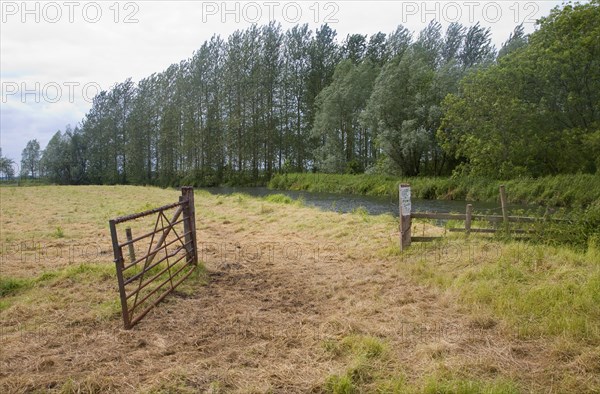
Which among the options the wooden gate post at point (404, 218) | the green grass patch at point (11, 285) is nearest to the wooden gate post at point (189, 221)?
the green grass patch at point (11, 285)

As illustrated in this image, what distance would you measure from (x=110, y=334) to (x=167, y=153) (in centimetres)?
5756

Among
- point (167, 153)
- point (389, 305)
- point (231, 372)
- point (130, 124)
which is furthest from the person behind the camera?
point (130, 124)

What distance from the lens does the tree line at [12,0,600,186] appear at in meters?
24.5

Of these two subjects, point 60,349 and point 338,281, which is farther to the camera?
point 338,281

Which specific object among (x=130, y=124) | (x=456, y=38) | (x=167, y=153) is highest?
(x=456, y=38)

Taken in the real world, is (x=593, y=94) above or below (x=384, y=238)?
above

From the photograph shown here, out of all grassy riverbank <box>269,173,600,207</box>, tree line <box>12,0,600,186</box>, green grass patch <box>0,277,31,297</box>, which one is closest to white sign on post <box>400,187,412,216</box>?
green grass patch <box>0,277,31,297</box>

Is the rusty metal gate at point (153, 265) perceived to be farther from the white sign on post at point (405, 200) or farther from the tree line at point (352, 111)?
the tree line at point (352, 111)

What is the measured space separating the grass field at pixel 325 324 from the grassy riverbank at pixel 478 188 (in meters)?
8.25

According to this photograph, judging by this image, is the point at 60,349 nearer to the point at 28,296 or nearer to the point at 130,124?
the point at 28,296

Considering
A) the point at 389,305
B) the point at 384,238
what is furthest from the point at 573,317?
the point at 384,238

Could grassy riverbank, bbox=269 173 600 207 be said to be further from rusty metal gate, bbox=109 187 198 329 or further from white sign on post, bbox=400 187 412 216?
rusty metal gate, bbox=109 187 198 329

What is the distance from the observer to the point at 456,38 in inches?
1930

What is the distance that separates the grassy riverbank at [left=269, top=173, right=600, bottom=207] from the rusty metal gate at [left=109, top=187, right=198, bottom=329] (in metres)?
11.6
